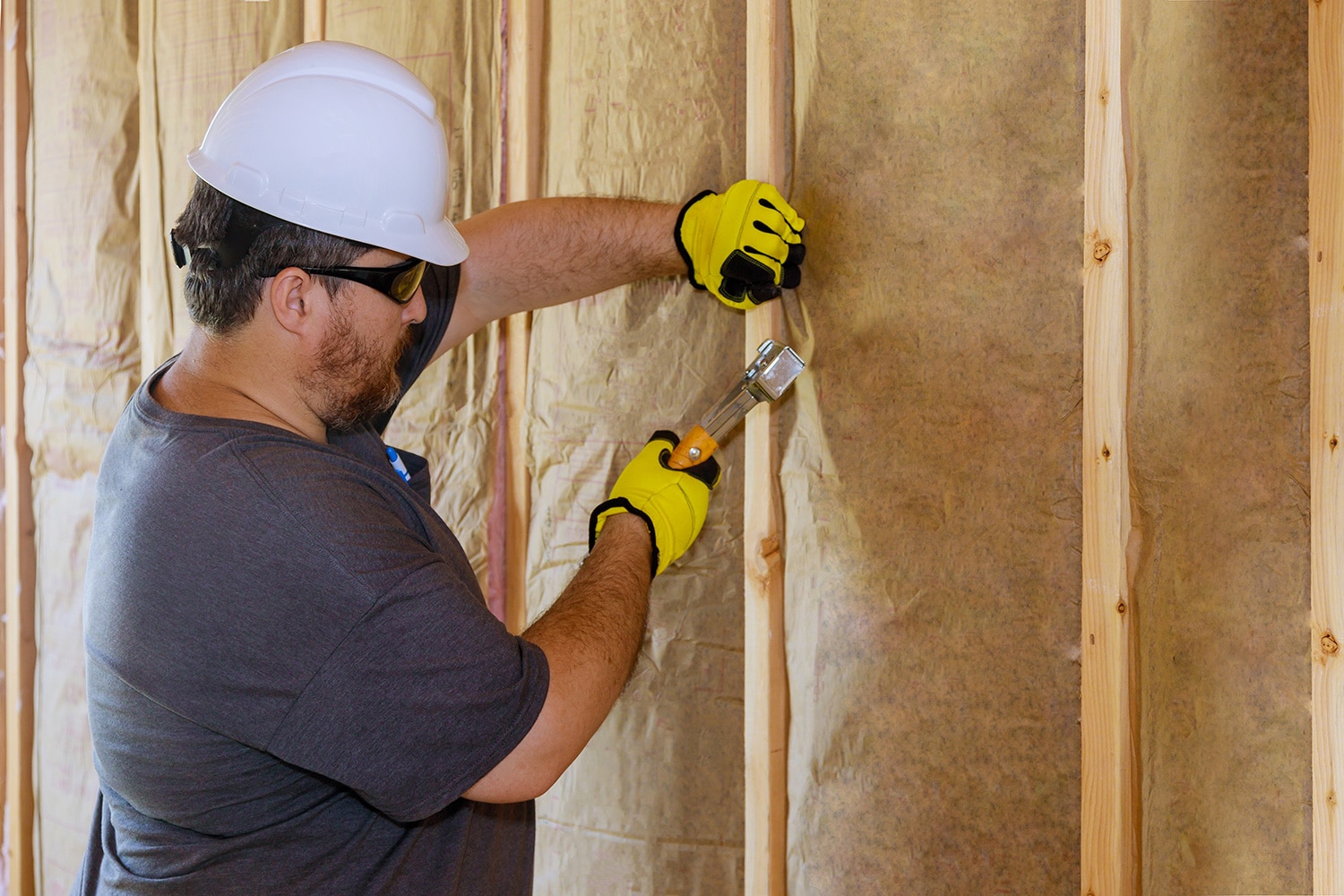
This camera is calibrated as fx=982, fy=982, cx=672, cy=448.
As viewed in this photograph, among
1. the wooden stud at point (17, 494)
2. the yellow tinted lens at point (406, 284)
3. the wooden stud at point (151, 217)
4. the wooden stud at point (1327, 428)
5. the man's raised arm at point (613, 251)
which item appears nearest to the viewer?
the wooden stud at point (1327, 428)

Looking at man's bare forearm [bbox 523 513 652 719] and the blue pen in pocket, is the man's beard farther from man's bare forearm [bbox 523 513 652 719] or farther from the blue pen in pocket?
man's bare forearm [bbox 523 513 652 719]

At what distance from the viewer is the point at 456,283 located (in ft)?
4.92

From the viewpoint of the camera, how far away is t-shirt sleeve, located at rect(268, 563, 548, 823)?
0.97m

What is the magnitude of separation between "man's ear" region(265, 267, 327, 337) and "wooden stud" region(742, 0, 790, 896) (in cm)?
64

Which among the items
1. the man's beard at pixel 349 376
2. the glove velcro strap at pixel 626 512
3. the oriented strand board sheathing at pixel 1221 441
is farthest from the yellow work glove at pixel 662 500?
the oriented strand board sheathing at pixel 1221 441

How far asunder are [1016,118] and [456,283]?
0.83m

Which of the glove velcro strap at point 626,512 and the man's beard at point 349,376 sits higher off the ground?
the man's beard at point 349,376

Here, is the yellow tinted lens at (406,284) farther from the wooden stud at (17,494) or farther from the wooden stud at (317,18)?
the wooden stud at (17,494)

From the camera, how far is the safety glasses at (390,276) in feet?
3.69

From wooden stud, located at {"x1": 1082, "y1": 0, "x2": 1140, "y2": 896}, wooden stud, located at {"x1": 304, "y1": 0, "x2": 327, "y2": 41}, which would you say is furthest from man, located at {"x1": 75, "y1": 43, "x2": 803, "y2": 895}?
wooden stud, located at {"x1": 304, "y1": 0, "x2": 327, "y2": 41}

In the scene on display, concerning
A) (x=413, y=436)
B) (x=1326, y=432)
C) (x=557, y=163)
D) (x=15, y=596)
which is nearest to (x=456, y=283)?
(x=557, y=163)

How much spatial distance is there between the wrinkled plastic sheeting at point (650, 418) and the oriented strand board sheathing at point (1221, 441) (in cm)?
59

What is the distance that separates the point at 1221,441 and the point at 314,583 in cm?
104

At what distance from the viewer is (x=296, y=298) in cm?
112
